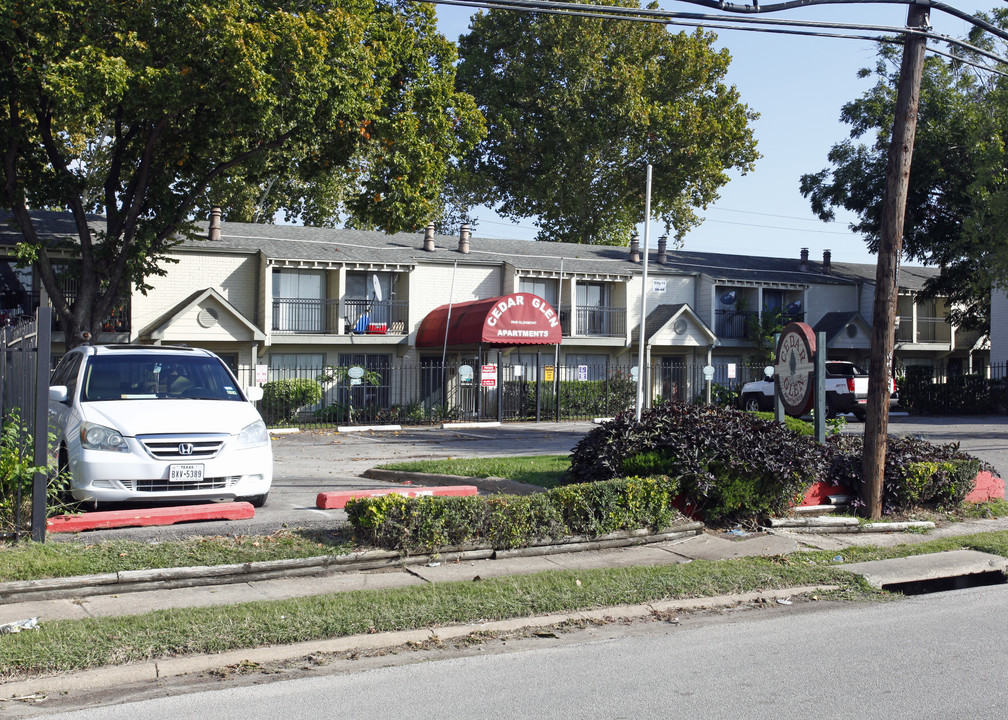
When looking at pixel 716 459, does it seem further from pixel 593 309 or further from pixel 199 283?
pixel 593 309

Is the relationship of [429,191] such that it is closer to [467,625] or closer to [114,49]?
[114,49]

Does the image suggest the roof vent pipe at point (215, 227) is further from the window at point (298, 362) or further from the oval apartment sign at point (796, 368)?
the oval apartment sign at point (796, 368)

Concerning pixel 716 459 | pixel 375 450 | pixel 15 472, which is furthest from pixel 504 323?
pixel 15 472

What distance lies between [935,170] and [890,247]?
2887 cm

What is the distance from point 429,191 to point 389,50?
395 centimetres

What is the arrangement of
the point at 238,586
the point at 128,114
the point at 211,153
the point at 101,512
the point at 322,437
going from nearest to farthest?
the point at 238,586 < the point at 101,512 < the point at 128,114 < the point at 211,153 < the point at 322,437

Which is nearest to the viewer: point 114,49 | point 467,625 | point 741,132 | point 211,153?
point 467,625

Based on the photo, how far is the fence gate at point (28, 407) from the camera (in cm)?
788

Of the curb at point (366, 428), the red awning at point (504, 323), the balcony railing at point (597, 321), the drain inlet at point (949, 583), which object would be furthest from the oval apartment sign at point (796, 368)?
the balcony railing at point (597, 321)

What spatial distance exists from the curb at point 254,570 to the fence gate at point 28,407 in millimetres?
1070

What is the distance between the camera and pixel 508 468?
14156 mm

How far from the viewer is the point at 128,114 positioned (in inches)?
818

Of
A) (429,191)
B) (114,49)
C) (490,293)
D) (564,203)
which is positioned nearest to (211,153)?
(114,49)

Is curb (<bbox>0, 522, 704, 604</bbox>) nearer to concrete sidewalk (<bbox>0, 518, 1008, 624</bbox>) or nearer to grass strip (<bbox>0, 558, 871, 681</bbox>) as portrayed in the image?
concrete sidewalk (<bbox>0, 518, 1008, 624</bbox>)
